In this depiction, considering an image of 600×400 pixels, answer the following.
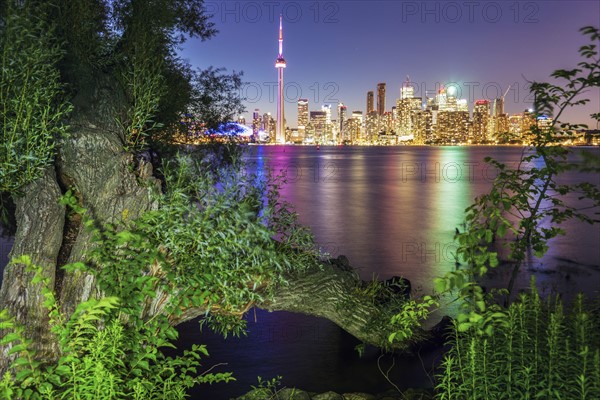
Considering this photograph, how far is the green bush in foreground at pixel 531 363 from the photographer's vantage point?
4.62 meters

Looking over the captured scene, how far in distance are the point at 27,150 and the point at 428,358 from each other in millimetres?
7001

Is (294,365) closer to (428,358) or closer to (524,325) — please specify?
(428,358)

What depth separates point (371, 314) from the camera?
8.74m

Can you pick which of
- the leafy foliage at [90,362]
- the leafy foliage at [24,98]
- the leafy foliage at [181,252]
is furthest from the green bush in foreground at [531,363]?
the leafy foliage at [24,98]

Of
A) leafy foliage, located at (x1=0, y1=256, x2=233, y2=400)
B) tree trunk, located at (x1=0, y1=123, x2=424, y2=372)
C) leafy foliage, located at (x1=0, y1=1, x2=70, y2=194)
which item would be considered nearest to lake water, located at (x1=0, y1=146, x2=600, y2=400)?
tree trunk, located at (x1=0, y1=123, x2=424, y2=372)

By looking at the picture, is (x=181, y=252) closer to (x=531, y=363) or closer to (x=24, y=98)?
(x=24, y=98)

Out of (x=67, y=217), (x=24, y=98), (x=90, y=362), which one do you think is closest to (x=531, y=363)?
(x=90, y=362)

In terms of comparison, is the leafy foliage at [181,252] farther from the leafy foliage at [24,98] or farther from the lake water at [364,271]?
the lake water at [364,271]

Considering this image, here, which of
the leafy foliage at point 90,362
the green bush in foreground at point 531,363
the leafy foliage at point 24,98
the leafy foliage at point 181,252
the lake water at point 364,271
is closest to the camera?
the leafy foliage at point 90,362

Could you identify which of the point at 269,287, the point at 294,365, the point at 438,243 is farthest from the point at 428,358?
the point at 438,243

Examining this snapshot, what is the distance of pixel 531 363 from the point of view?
15.5ft

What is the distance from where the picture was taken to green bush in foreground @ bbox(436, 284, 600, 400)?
462 centimetres

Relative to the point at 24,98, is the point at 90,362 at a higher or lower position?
lower

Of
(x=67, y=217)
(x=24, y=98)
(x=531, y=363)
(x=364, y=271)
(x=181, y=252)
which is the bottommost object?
(x=364, y=271)
